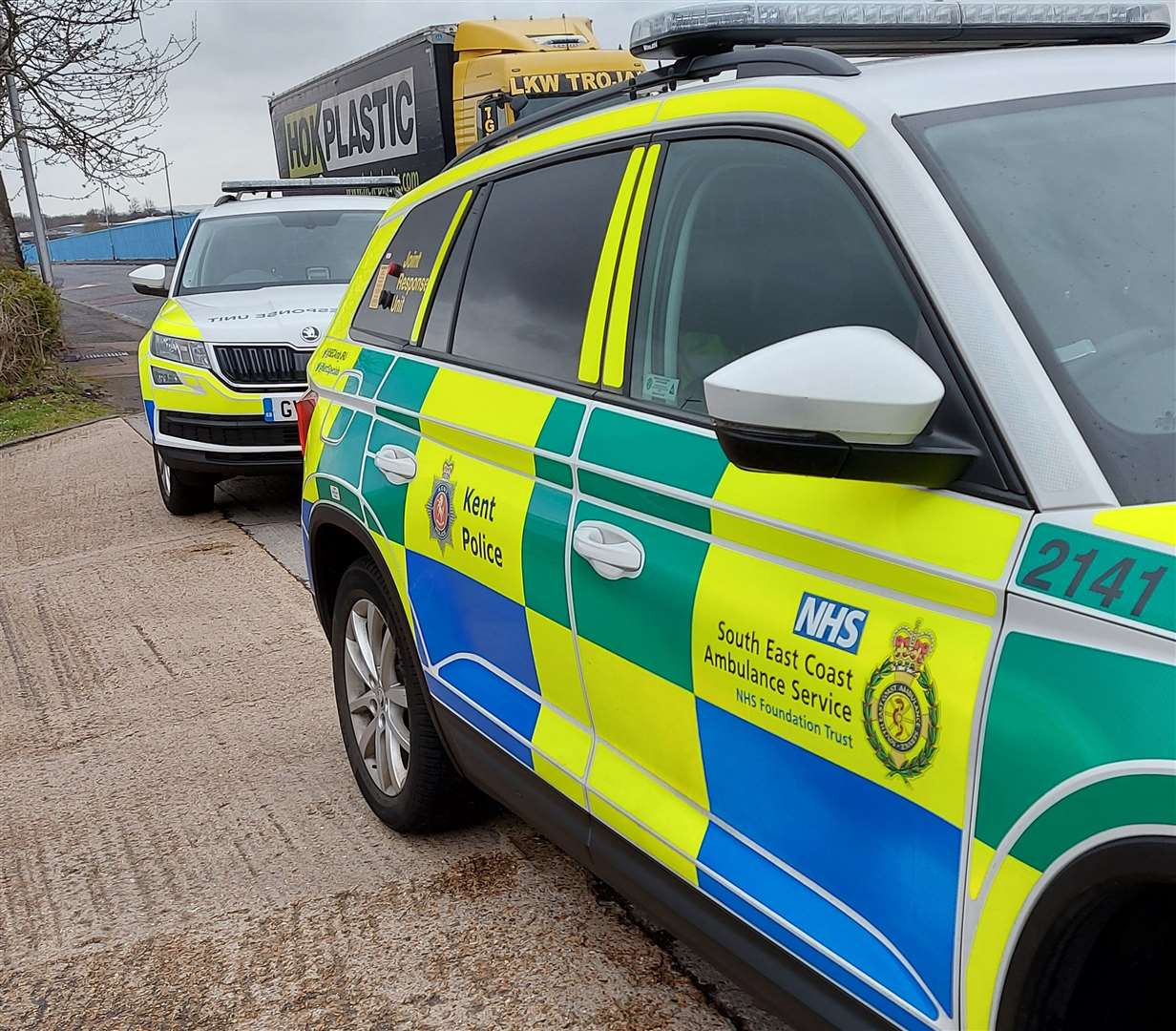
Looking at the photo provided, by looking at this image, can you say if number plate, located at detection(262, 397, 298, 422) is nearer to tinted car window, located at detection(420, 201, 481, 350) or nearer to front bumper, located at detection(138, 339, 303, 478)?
front bumper, located at detection(138, 339, 303, 478)

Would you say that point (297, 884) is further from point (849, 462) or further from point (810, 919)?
point (849, 462)

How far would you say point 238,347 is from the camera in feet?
25.9

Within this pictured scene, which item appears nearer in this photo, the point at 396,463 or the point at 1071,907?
the point at 1071,907

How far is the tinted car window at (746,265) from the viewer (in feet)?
6.30

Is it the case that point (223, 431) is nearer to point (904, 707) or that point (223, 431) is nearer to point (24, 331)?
point (904, 707)

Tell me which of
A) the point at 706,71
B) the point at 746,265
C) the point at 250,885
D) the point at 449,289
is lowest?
the point at 250,885

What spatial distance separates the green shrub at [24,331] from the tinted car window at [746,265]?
1383 centimetres

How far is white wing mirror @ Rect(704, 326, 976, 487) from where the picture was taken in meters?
1.57

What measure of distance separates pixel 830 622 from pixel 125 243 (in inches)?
2802

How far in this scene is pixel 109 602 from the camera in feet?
20.9

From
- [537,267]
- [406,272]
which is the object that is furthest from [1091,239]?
[406,272]

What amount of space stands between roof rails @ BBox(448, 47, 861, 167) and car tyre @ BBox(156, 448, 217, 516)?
5.62 meters

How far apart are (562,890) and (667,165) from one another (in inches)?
74.1

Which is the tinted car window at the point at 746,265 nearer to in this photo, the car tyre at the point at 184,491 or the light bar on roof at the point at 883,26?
the light bar on roof at the point at 883,26
